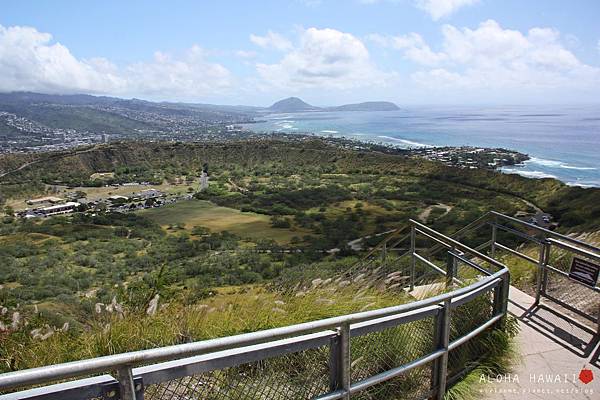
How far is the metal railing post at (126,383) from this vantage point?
172 cm

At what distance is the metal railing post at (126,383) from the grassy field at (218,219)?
4112 centimetres

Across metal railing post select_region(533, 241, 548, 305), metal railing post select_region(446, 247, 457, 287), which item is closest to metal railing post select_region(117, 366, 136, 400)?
metal railing post select_region(446, 247, 457, 287)

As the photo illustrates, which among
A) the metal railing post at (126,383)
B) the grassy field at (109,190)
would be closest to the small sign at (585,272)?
the metal railing post at (126,383)

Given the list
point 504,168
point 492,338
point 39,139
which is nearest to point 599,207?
point 492,338

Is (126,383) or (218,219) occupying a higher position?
(126,383)

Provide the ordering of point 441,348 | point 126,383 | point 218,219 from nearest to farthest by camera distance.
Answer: point 126,383 < point 441,348 < point 218,219

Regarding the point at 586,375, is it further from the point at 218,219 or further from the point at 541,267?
the point at 218,219

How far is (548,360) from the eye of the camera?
13.1ft

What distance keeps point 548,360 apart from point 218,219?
55171mm

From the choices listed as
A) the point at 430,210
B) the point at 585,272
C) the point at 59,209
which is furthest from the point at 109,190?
the point at 585,272

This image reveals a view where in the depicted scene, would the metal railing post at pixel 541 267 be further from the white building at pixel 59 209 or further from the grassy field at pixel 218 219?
the white building at pixel 59 209

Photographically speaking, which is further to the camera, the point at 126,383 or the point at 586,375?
the point at 586,375

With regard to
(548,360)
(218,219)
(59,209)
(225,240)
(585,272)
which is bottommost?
(59,209)

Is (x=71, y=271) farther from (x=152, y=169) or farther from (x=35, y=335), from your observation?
(x=152, y=169)
